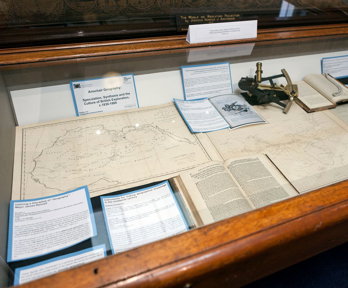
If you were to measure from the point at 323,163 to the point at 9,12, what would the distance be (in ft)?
3.70

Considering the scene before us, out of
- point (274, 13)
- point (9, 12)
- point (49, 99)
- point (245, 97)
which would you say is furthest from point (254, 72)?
point (9, 12)

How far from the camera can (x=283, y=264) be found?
0.77 m

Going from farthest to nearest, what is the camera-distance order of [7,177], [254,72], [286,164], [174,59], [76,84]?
[254,72]
[174,59]
[76,84]
[286,164]
[7,177]

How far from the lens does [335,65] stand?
1342 millimetres

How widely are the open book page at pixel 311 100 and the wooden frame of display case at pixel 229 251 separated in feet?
1.84

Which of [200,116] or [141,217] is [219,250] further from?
[200,116]

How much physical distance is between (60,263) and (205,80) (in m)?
0.86

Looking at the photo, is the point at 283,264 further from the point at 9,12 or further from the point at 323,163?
the point at 9,12

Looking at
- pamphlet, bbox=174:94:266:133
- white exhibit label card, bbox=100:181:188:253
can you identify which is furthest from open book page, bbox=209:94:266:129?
white exhibit label card, bbox=100:181:188:253

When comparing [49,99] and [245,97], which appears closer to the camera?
[49,99]

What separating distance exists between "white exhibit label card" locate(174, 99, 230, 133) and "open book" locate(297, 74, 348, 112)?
0.39 m

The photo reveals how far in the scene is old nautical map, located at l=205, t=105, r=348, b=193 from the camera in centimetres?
81

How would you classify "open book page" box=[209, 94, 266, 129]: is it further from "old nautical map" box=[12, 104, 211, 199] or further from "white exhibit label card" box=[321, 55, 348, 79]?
"white exhibit label card" box=[321, 55, 348, 79]

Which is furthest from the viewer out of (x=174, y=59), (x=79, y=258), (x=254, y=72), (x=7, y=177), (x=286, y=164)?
(x=254, y=72)
